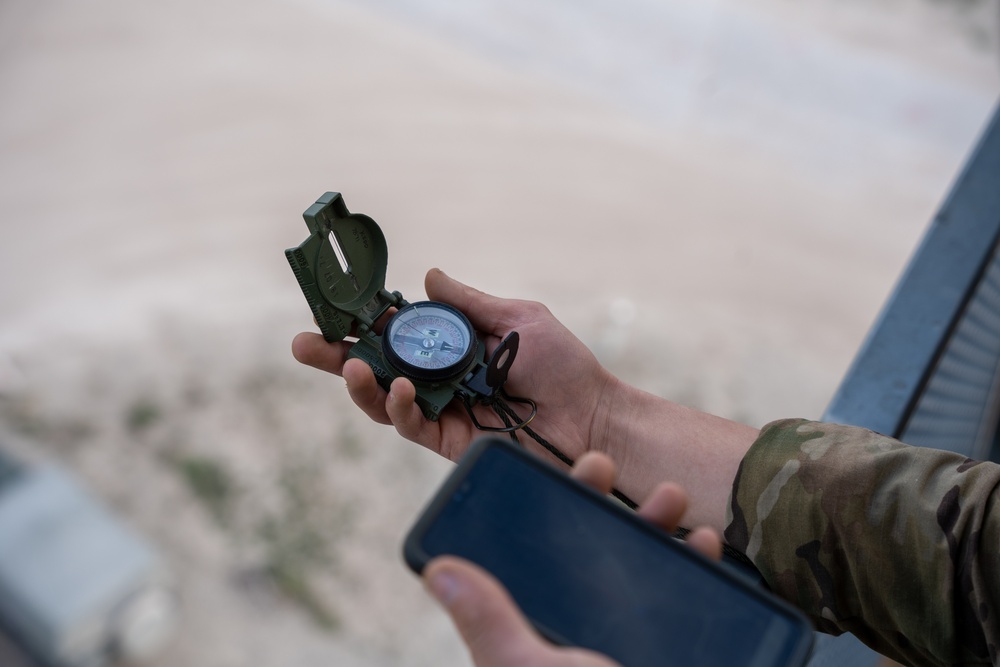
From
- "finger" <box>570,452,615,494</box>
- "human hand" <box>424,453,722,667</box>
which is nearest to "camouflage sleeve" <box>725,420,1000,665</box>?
"finger" <box>570,452,615,494</box>

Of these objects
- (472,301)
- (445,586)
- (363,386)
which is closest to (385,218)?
(472,301)

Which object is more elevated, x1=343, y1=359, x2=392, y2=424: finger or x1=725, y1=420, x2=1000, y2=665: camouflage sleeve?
x1=725, y1=420, x2=1000, y2=665: camouflage sleeve

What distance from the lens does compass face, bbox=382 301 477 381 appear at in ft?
3.77

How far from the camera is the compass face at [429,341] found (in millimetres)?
1149

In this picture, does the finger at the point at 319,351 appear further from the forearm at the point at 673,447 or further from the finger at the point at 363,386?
the forearm at the point at 673,447

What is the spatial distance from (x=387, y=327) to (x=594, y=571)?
23.1 inches

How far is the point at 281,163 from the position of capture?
12.5 ft

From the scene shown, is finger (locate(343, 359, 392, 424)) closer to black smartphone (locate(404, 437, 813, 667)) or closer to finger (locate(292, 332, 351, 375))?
finger (locate(292, 332, 351, 375))

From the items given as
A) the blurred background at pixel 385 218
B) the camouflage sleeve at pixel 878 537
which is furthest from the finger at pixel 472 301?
the blurred background at pixel 385 218

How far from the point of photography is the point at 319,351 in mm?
1162

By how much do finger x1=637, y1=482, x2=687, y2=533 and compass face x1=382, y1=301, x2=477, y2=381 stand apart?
49cm

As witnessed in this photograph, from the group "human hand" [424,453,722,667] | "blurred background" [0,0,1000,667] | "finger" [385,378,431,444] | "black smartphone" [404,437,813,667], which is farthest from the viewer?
"blurred background" [0,0,1000,667]

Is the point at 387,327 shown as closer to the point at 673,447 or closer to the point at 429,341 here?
the point at 429,341

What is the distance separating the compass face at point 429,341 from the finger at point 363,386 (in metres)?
0.05
